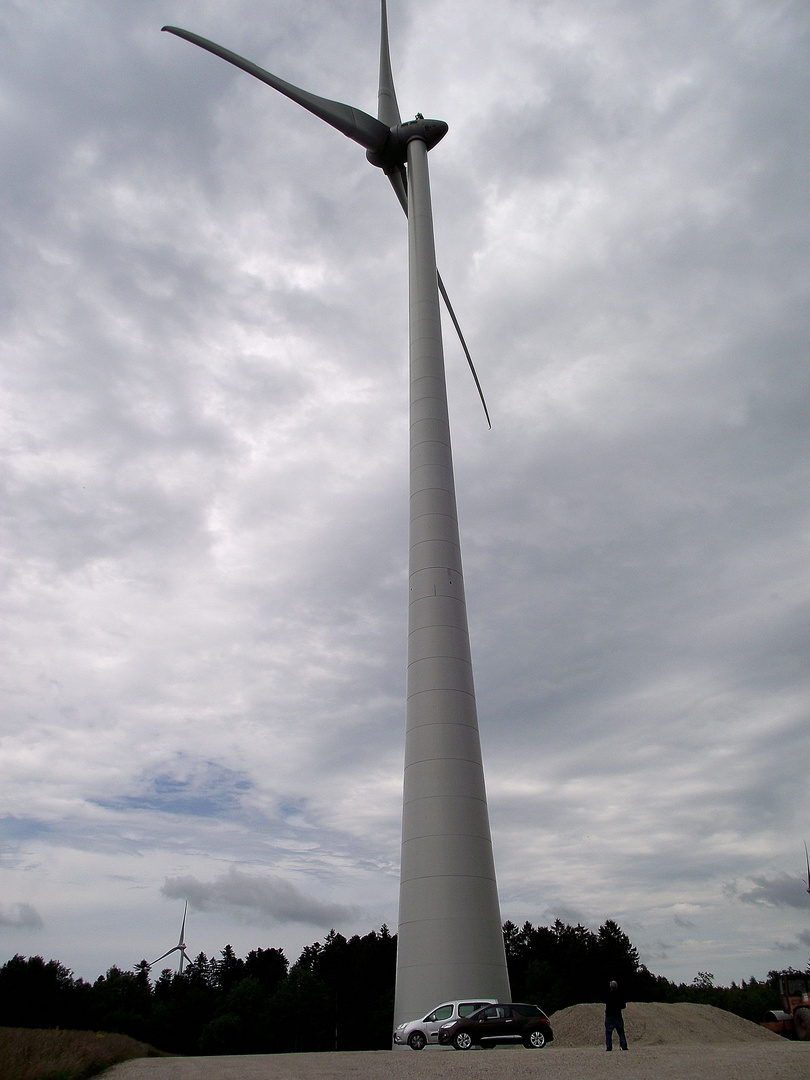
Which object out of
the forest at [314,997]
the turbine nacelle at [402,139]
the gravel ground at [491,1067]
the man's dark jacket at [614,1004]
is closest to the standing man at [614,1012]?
the man's dark jacket at [614,1004]

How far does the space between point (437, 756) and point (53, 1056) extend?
17.1 meters

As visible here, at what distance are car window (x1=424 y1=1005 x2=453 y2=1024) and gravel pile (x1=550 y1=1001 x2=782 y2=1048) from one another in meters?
13.6

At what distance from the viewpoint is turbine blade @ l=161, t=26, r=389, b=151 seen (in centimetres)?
4753

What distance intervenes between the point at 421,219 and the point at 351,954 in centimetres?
14213

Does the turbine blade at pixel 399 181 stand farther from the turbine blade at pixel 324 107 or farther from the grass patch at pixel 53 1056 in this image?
the grass patch at pixel 53 1056

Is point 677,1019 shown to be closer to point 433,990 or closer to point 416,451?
point 433,990

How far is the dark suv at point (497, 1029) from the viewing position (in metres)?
26.0

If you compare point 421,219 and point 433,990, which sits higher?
point 421,219

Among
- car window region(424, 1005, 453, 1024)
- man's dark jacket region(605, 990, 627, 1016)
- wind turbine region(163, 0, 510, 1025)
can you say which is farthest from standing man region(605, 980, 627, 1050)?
wind turbine region(163, 0, 510, 1025)

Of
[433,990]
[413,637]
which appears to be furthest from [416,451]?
[433,990]

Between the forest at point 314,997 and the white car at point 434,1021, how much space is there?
291ft

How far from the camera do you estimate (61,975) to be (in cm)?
12075

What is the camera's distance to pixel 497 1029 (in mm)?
26391

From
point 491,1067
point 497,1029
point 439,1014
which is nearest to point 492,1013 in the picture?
point 497,1029
